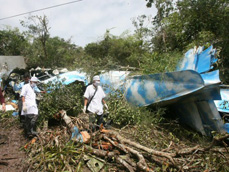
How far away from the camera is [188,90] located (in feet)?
15.7

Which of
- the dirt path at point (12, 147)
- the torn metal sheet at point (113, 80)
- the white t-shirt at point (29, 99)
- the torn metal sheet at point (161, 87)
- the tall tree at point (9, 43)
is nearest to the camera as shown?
the dirt path at point (12, 147)

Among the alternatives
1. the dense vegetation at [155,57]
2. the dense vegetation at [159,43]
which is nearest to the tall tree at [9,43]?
the dense vegetation at [159,43]

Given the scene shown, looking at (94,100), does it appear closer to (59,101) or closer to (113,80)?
(59,101)

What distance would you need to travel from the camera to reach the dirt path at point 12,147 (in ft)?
11.5

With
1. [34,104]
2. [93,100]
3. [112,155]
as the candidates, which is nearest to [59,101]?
[34,104]

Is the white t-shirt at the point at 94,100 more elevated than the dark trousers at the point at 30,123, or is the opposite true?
the white t-shirt at the point at 94,100

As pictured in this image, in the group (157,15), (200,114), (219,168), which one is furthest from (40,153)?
(157,15)

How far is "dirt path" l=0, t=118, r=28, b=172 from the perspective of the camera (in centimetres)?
352

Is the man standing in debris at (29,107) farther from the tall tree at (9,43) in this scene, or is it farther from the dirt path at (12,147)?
the tall tree at (9,43)

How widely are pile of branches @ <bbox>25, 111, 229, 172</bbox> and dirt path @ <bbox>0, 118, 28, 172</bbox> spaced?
0.69 ft

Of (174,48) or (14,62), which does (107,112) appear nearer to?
(174,48)

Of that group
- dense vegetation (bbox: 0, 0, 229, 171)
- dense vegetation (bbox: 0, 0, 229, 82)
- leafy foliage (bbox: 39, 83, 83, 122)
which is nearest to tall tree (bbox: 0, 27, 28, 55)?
dense vegetation (bbox: 0, 0, 229, 82)

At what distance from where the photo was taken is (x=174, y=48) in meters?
11.6

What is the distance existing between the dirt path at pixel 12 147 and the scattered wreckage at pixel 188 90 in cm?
284
